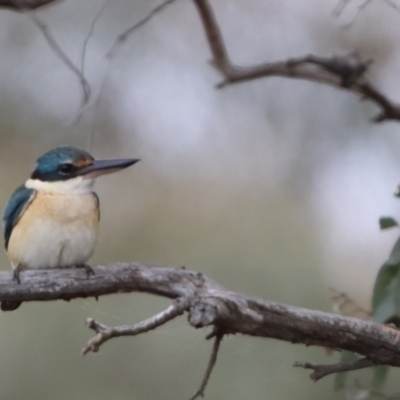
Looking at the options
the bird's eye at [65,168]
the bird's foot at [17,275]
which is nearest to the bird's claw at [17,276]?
the bird's foot at [17,275]

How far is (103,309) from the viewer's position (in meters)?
4.89

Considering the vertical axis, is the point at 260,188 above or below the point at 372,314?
below

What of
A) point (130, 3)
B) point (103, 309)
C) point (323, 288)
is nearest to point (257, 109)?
point (130, 3)

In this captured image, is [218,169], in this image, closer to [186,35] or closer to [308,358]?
[186,35]

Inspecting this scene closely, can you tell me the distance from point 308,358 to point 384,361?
93.0 inches

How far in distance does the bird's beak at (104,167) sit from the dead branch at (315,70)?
1.32ft

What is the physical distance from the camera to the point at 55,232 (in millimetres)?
2971

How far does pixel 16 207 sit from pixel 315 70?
3.54ft

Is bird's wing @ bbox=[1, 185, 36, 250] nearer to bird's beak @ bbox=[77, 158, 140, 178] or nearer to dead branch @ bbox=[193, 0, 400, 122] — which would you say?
bird's beak @ bbox=[77, 158, 140, 178]

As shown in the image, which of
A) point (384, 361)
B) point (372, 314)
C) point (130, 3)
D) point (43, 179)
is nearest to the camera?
point (384, 361)

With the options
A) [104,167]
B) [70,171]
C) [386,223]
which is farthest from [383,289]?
[70,171]

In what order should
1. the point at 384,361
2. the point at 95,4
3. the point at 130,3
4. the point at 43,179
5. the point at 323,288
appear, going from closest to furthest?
the point at 384,361, the point at 43,179, the point at 323,288, the point at 130,3, the point at 95,4

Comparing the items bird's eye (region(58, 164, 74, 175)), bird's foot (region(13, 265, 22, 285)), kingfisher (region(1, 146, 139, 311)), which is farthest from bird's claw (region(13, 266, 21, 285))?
bird's eye (region(58, 164, 74, 175))

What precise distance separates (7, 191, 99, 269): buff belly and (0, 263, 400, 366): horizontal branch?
322mm
